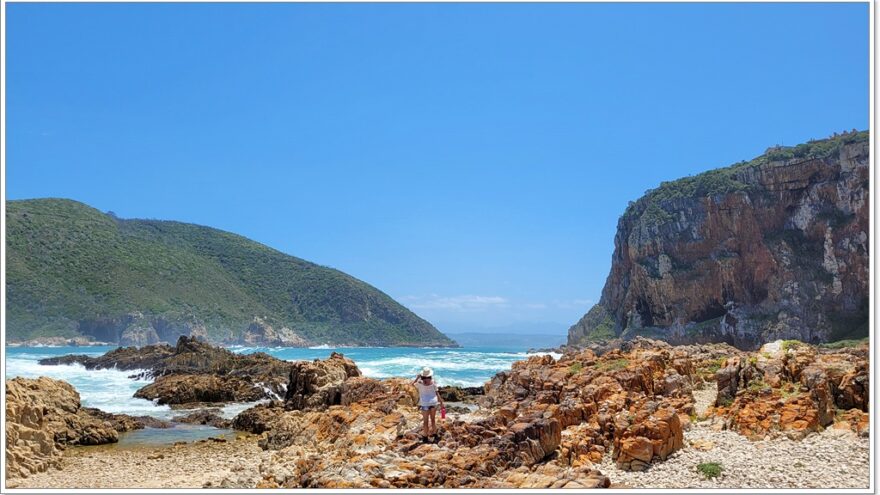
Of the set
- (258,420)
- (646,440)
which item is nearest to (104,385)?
(258,420)

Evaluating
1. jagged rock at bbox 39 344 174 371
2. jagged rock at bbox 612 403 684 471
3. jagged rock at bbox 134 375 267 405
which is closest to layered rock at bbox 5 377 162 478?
jagged rock at bbox 134 375 267 405

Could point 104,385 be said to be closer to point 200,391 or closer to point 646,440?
point 200,391

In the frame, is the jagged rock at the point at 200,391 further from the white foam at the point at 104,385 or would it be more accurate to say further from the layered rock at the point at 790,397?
the layered rock at the point at 790,397

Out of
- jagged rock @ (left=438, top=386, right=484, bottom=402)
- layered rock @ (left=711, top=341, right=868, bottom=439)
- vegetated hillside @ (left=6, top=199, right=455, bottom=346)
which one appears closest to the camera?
layered rock @ (left=711, top=341, right=868, bottom=439)

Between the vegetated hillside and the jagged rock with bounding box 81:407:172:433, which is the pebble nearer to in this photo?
the jagged rock with bounding box 81:407:172:433

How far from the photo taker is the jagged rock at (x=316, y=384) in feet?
72.2

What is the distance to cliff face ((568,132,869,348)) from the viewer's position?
72.1 meters

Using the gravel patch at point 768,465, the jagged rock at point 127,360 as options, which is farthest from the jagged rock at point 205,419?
the jagged rock at point 127,360

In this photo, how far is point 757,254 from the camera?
79812 mm

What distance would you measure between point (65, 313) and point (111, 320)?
698 centimetres

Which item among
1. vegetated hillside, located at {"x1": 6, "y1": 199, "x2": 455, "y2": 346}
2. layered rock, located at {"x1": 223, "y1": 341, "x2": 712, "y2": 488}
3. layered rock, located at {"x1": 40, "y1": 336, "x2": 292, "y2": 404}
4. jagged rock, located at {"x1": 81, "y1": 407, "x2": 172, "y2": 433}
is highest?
vegetated hillside, located at {"x1": 6, "y1": 199, "x2": 455, "y2": 346}

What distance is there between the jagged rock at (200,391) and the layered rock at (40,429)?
8770 millimetres

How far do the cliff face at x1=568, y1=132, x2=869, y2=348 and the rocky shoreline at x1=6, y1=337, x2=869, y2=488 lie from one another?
2423 inches

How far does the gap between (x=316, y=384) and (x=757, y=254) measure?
7078 centimetres
